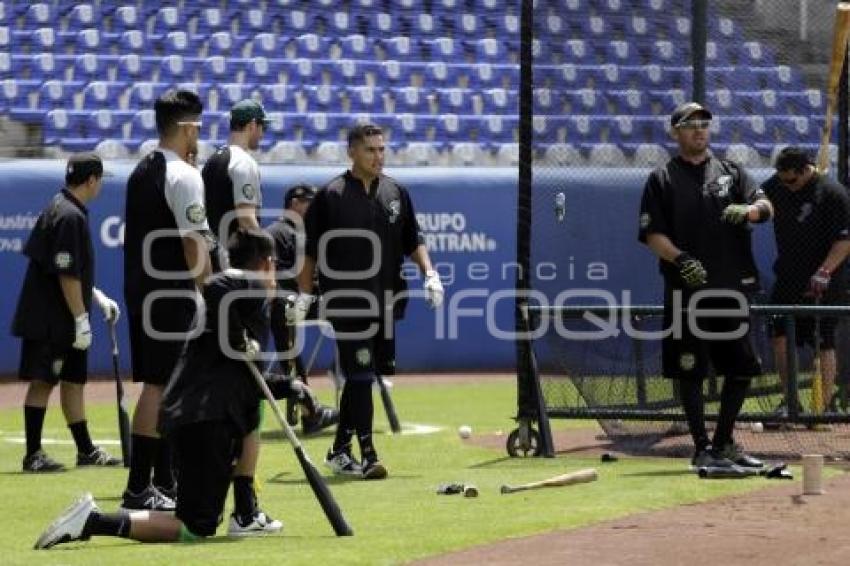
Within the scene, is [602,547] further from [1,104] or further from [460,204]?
[1,104]

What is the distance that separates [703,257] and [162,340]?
3.36m

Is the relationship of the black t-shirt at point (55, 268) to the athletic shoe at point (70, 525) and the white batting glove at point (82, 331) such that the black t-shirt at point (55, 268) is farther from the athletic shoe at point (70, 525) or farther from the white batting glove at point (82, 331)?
the athletic shoe at point (70, 525)

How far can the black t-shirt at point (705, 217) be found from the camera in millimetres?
11195

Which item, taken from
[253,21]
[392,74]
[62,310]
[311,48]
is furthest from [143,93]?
[62,310]

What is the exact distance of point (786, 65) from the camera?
48.7 ft

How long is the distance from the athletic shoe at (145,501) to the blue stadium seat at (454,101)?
41.6ft

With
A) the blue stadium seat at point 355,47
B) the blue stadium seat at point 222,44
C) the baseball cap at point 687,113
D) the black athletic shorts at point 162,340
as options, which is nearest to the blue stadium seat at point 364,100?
the blue stadium seat at point 355,47

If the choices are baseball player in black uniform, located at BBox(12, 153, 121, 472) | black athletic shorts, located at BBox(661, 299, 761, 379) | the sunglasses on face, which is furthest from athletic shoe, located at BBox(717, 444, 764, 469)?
baseball player in black uniform, located at BBox(12, 153, 121, 472)

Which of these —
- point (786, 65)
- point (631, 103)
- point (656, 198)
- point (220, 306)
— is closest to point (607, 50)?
point (631, 103)

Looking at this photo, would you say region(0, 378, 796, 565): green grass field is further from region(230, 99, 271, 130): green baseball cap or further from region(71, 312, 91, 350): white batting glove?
region(230, 99, 271, 130): green baseball cap

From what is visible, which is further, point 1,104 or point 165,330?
point 1,104

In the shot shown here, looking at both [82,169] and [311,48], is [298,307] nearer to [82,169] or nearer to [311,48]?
[82,169]

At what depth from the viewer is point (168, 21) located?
2161 centimetres

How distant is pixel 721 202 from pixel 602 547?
3652mm
